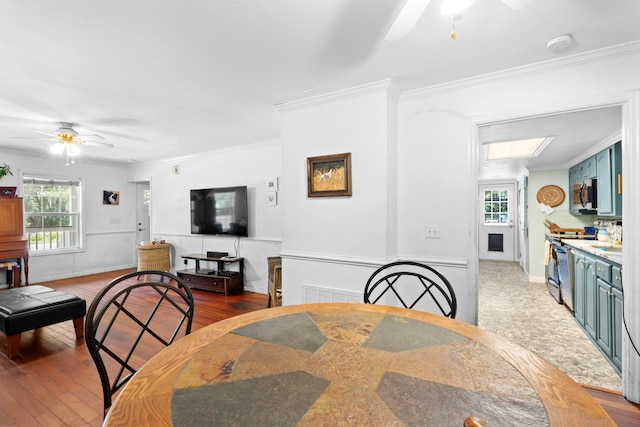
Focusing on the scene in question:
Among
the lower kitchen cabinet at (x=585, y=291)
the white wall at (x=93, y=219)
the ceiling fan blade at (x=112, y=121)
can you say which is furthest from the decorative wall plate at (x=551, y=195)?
the white wall at (x=93, y=219)

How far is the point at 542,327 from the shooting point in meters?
3.31

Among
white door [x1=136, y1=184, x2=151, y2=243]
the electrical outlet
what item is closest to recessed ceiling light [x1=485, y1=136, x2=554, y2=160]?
the electrical outlet

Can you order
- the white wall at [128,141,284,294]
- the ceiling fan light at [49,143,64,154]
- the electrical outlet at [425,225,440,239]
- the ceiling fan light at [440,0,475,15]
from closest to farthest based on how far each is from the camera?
the ceiling fan light at [440,0,475,15] → the electrical outlet at [425,225,440,239] → the ceiling fan light at [49,143,64,154] → the white wall at [128,141,284,294]

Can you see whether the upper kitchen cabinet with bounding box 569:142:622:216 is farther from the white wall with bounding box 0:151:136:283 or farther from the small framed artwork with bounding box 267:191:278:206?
the white wall with bounding box 0:151:136:283

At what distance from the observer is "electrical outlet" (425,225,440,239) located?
255 centimetres

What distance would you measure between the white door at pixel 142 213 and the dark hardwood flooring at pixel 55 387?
3.84 m

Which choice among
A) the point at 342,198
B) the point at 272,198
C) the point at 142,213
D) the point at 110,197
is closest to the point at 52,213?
the point at 110,197

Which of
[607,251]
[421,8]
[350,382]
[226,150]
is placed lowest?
[350,382]

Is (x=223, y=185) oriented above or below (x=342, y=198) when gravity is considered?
above

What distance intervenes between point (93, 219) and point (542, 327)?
7621mm

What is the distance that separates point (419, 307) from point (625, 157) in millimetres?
1749

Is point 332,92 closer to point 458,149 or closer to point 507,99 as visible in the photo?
point 458,149

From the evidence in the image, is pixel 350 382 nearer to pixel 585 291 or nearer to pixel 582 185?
pixel 585 291

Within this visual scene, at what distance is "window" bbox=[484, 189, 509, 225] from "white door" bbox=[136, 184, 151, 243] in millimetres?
8498
